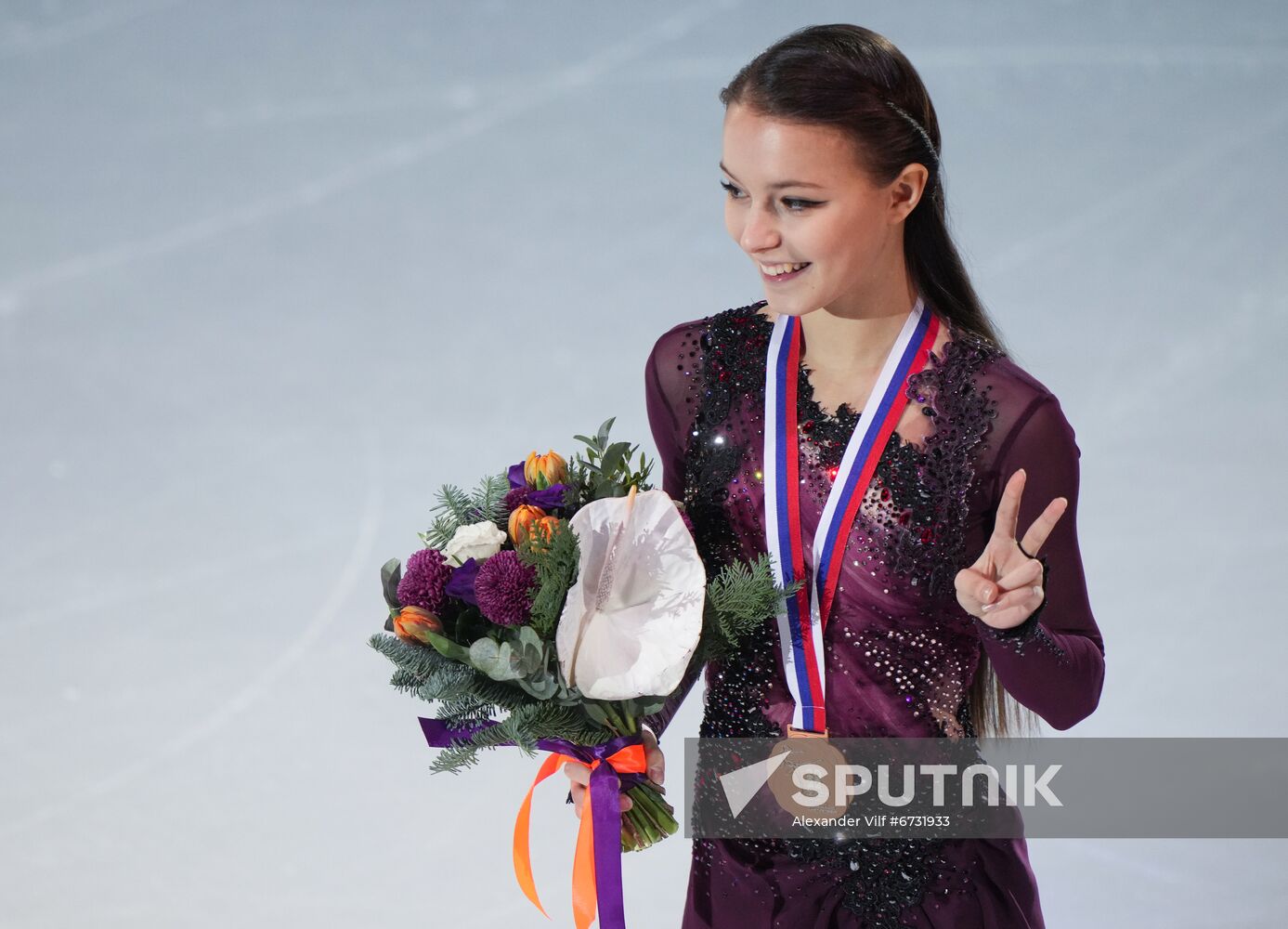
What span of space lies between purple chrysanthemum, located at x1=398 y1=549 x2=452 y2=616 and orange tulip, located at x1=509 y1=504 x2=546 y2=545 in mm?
87

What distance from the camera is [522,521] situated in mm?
1544

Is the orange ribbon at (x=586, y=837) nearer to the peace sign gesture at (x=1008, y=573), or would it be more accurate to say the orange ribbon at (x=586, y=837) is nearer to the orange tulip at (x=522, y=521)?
the orange tulip at (x=522, y=521)

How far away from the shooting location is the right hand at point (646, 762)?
1611mm

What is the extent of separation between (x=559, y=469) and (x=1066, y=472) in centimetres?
58

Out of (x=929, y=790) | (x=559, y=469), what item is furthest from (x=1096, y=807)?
(x=559, y=469)

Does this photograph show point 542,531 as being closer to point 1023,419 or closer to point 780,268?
point 780,268

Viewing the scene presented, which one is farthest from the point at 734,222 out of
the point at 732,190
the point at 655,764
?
the point at 655,764

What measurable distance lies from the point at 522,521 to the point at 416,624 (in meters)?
0.16

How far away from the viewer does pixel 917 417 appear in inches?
64.8

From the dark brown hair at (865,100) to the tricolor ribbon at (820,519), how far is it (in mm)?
124

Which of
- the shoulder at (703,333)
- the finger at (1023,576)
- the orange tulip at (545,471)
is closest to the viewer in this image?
the finger at (1023,576)

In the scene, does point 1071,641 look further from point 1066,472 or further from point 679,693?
point 679,693

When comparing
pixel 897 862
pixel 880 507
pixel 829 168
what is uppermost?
pixel 829 168
